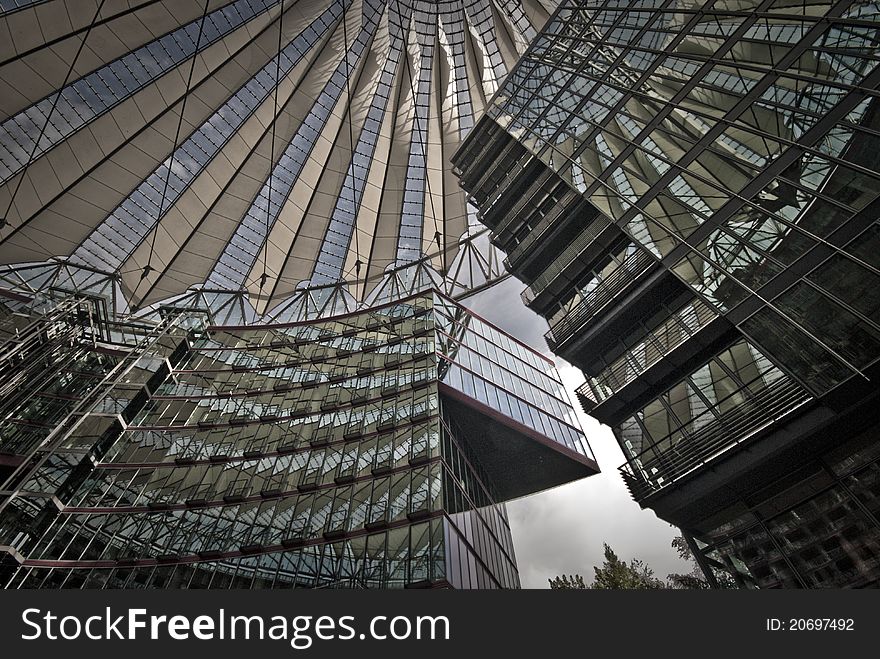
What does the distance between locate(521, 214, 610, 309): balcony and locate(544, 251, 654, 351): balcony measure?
1.63 metres

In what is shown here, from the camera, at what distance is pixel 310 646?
25.1 ft

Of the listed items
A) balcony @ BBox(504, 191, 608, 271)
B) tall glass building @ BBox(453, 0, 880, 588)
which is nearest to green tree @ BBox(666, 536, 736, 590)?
tall glass building @ BBox(453, 0, 880, 588)

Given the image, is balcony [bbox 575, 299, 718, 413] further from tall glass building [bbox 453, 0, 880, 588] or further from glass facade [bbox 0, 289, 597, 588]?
glass facade [bbox 0, 289, 597, 588]

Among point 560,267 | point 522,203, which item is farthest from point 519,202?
point 560,267

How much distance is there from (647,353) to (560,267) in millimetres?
6126

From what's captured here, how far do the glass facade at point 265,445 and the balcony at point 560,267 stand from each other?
7756 millimetres

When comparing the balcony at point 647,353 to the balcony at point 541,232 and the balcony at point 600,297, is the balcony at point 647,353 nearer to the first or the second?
the balcony at point 600,297

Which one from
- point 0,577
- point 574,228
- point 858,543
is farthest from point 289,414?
point 858,543

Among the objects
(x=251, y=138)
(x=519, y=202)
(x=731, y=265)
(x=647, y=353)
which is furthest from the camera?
(x=251, y=138)

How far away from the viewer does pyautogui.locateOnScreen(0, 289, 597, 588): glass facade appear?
21.7 meters

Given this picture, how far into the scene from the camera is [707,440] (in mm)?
→ 15039

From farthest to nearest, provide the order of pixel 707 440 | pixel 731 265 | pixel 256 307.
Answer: pixel 256 307, pixel 707 440, pixel 731 265

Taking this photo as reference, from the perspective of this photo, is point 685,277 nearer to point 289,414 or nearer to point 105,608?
point 105,608

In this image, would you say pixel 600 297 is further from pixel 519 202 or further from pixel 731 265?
pixel 519 202
